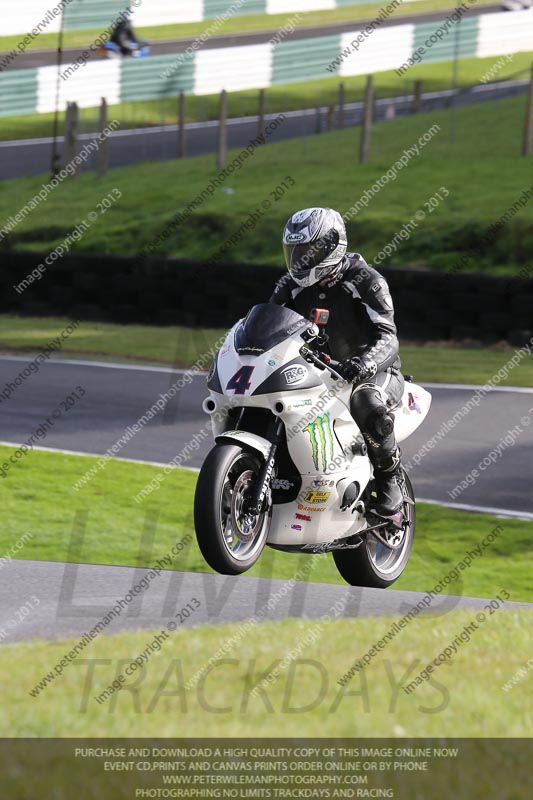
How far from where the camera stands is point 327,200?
21812 mm

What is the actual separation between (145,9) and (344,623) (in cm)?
4195

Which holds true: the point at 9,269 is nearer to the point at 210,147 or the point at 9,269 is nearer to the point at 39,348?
the point at 39,348

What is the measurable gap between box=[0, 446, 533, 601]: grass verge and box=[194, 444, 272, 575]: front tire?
2.22 meters

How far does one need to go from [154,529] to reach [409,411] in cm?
299

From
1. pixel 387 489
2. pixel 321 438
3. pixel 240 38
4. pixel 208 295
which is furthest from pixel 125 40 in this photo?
pixel 321 438

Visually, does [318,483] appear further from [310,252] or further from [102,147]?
[102,147]

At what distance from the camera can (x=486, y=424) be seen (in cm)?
1262

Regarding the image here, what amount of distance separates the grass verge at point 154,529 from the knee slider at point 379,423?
169 cm

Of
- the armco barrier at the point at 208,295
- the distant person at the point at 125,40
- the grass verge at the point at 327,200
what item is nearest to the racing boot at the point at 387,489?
the armco barrier at the point at 208,295

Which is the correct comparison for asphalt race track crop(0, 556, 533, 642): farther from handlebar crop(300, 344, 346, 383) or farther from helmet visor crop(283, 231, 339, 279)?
helmet visor crop(283, 231, 339, 279)

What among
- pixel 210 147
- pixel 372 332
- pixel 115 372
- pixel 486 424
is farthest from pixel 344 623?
pixel 210 147

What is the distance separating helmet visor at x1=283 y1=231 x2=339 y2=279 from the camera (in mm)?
6461

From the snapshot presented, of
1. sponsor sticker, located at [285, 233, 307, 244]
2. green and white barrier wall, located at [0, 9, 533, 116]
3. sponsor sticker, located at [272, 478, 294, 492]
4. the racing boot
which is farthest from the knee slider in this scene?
green and white barrier wall, located at [0, 9, 533, 116]

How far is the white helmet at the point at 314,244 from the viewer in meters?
6.44
